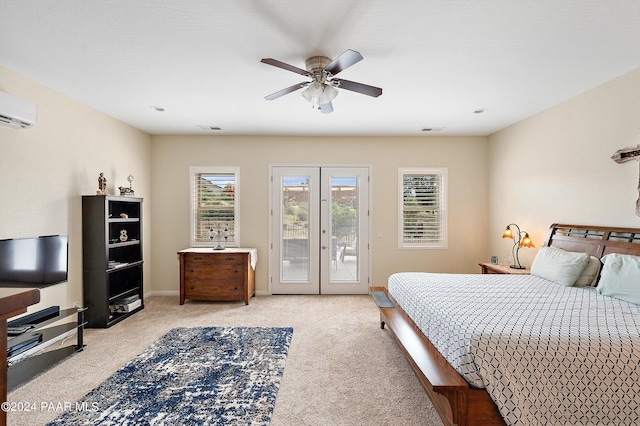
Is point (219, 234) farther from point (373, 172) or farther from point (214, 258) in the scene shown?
point (373, 172)

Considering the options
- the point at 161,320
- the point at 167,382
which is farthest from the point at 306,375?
the point at 161,320

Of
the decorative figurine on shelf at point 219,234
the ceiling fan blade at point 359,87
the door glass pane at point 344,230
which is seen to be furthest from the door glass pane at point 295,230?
the ceiling fan blade at point 359,87

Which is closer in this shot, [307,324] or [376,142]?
[307,324]

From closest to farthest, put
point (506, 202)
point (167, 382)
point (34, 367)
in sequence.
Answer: point (167, 382) < point (34, 367) < point (506, 202)

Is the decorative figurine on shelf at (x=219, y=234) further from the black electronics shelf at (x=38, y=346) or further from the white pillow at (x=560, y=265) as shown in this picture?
the white pillow at (x=560, y=265)

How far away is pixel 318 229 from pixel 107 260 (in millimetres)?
3010

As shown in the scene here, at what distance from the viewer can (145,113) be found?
13.4 feet

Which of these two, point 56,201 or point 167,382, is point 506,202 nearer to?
point 167,382

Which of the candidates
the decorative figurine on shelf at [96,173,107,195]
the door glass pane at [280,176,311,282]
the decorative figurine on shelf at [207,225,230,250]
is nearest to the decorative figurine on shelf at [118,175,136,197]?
the decorative figurine on shelf at [96,173,107,195]

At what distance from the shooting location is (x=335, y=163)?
5215 mm

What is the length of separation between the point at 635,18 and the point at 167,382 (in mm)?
4429

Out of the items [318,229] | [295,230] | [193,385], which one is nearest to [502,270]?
[318,229]

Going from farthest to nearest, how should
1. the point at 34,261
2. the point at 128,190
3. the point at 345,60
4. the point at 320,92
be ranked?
the point at 128,190 < the point at 34,261 < the point at 320,92 < the point at 345,60

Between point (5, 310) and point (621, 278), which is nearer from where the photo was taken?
point (5, 310)
